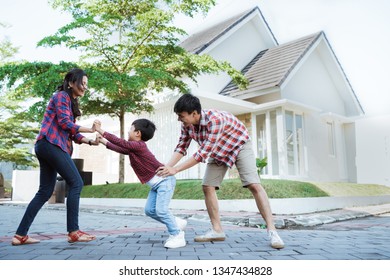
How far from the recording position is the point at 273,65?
33.9 ft

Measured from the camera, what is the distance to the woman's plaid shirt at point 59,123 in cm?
248

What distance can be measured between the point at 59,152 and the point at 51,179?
27cm

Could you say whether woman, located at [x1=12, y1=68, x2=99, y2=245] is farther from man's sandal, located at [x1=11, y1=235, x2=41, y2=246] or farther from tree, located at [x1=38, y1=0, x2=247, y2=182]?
tree, located at [x1=38, y1=0, x2=247, y2=182]

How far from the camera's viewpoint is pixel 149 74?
788 cm

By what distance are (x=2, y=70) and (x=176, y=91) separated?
13.5 feet

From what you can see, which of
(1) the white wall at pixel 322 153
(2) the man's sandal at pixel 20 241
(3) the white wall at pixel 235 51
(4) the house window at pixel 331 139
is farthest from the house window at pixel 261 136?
(2) the man's sandal at pixel 20 241

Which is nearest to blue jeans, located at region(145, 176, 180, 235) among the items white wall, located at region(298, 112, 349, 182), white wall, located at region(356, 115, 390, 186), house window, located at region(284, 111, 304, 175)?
house window, located at region(284, 111, 304, 175)

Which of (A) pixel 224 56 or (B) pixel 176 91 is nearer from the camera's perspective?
(B) pixel 176 91

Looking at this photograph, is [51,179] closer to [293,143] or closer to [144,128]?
[144,128]

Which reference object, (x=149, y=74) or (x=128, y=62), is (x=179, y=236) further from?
(x=128, y=62)

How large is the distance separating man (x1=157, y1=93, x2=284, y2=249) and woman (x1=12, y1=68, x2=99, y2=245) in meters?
0.71

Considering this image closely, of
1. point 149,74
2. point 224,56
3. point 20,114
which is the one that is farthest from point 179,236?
point 224,56

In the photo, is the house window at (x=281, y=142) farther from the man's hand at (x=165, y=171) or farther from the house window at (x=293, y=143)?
the man's hand at (x=165, y=171)

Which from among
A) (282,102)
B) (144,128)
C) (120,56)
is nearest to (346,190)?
(282,102)
